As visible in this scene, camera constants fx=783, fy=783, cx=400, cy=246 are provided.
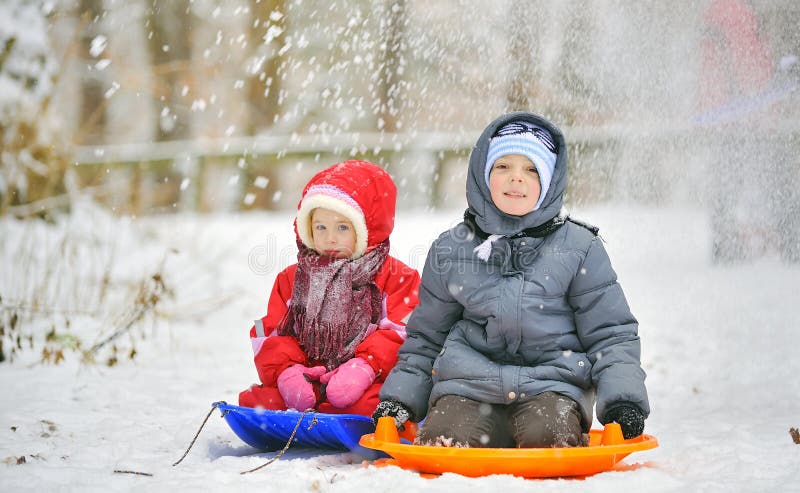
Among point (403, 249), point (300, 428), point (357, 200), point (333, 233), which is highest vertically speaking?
point (403, 249)

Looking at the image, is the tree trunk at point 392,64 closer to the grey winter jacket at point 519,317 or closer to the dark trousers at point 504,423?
the grey winter jacket at point 519,317

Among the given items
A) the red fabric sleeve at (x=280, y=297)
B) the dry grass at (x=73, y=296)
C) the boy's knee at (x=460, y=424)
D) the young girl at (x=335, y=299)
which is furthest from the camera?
the dry grass at (x=73, y=296)

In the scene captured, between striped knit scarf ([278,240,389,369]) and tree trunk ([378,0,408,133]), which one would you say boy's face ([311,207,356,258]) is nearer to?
striped knit scarf ([278,240,389,369])

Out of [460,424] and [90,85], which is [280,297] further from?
[90,85]

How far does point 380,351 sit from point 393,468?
61cm

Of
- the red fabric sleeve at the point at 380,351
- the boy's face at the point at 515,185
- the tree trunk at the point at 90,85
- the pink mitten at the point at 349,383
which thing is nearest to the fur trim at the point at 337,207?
the red fabric sleeve at the point at 380,351

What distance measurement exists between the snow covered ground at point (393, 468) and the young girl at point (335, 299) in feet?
0.95

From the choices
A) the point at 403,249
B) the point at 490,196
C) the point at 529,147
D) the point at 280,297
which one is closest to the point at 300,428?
the point at 280,297

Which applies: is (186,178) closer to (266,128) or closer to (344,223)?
(266,128)

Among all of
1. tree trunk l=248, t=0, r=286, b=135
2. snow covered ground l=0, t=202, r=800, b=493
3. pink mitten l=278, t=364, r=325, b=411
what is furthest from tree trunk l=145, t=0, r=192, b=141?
pink mitten l=278, t=364, r=325, b=411

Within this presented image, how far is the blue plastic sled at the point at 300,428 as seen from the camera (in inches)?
95.5

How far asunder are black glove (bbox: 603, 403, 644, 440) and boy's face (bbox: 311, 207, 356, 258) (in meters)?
1.12

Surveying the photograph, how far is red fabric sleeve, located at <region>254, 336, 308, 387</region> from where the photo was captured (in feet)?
9.07

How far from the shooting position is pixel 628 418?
222 cm
